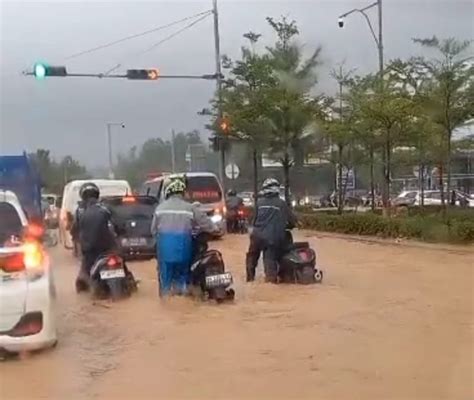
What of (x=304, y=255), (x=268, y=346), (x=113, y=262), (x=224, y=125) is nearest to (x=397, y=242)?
(x=304, y=255)

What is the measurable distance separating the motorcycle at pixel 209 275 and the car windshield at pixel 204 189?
549 inches

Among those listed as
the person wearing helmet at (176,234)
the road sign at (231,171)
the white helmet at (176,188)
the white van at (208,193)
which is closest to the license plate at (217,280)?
the person wearing helmet at (176,234)

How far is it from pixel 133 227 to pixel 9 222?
9.91 meters

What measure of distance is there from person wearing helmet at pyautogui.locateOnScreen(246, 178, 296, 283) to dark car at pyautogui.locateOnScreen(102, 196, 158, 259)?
566 cm

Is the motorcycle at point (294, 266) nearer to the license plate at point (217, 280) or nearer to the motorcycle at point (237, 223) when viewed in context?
the license plate at point (217, 280)

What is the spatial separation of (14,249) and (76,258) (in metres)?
12.3

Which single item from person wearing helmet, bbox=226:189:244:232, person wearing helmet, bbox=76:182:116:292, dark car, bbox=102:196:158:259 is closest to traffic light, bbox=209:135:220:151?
person wearing helmet, bbox=226:189:244:232

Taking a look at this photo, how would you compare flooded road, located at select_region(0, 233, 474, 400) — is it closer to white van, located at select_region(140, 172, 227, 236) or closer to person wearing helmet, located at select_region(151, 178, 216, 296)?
person wearing helmet, located at select_region(151, 178, 216, 296)

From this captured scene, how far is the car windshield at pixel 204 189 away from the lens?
26.2 m

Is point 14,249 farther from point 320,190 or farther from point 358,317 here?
point 320,190

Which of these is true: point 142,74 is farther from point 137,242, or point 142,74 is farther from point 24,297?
point 24,297

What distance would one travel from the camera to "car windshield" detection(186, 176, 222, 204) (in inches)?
1030

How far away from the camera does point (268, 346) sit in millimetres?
9172

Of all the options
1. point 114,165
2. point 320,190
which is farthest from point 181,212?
point 114,165
